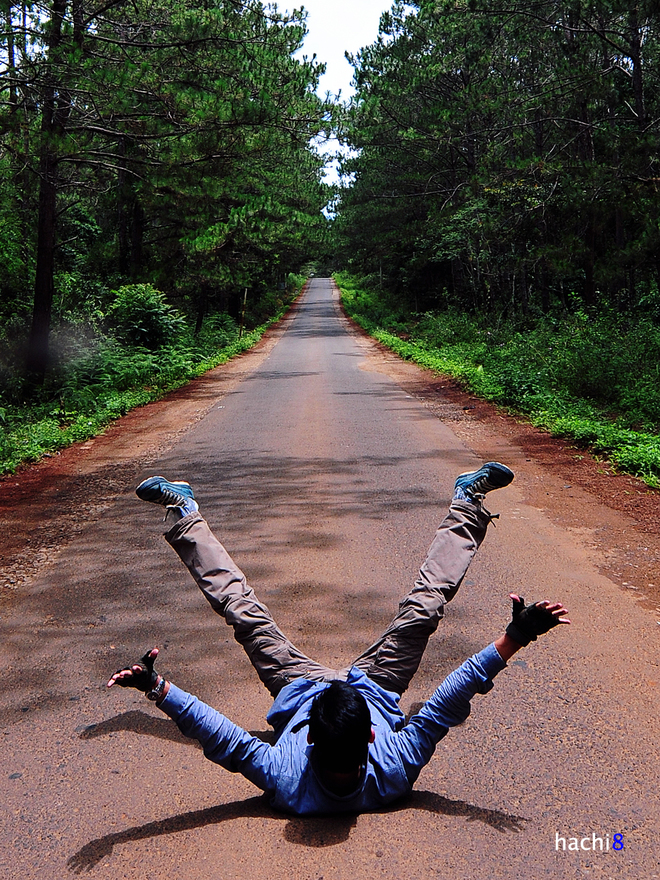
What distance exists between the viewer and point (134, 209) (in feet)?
72.6

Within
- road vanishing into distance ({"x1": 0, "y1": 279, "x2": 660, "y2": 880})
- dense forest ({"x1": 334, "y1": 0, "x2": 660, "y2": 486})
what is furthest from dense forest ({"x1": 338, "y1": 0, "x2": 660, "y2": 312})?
road vanishing into distance ({"x1": 0, "y1": 279, "x2": 660, "y2": 880})

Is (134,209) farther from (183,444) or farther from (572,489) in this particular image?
(572,489)

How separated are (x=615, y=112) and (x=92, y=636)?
20942 mm

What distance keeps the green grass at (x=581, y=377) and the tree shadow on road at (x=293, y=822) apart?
5.66 m

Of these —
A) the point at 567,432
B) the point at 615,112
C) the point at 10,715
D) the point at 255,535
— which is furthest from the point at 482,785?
the point at 615,112

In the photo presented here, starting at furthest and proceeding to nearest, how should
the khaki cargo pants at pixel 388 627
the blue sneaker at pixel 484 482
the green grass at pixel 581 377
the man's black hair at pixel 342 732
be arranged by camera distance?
the green grass at pixel 581 377, the blue sneaker at pixel 484 482, the khaki cargo pants at pixel 388 627, the man's black hair at pixel 342 732

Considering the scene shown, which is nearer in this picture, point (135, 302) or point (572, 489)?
point (572, 489)

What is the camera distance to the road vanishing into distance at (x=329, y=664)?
2.51 m

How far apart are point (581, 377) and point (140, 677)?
36.7ft

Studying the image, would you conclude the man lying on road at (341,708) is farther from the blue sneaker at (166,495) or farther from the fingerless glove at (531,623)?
the blue sneaker at (166,495)

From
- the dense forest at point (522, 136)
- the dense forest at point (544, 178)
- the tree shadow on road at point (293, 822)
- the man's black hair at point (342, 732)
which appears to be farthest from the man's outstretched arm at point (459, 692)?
the dense forest at point (522, 136)

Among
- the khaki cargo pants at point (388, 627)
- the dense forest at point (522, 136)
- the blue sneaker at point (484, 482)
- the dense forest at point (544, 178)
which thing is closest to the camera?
the khaki cargo pants at point (388, 627)

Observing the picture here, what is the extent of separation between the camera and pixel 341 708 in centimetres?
253

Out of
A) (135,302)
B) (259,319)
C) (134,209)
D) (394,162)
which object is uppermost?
(394,162)
